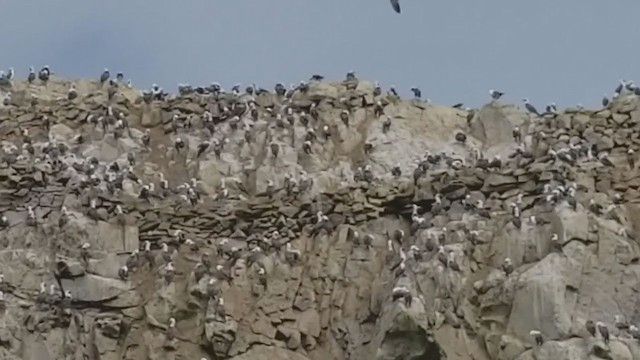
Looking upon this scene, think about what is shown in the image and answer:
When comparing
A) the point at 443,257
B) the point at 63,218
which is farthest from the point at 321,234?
the point at 63,218

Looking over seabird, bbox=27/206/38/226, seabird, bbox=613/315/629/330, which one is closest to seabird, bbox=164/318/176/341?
seabird, bbox=27/206/38/226

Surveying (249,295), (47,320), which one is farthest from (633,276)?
(47,320)

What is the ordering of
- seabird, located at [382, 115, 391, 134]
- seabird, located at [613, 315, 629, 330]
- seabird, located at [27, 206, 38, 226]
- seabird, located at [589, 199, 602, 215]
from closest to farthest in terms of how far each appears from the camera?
seabird, located at [613, 315, 629, 330] < seabird, located at [589, 199, 602, 215] < seabird, located at [27, 206, 38, 226] < seabird, located at [382, 115, 391, 134]

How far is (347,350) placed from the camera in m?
28.5

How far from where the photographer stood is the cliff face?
27125 millimetres

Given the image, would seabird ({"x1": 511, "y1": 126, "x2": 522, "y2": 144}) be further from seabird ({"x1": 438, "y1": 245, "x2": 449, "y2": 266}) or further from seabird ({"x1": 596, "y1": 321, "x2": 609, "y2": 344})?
seabird ({"x1": 596, "y1": 321, "x2": 609, "y2": 344})

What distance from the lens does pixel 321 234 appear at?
98.8 ft

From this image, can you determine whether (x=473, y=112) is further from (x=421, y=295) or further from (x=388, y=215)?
(x=421, y=295)

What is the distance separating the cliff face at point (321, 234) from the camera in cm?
2712

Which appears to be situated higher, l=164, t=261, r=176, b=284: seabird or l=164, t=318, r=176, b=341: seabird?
l=164, t=261, r=176, b=284: seabird

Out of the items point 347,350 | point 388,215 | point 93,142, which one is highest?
point 93,142

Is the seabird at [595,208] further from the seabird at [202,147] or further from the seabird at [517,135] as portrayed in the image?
the seabird at [202,147]

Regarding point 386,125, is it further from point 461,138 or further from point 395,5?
point 395,5

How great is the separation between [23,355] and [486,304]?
8.52m
